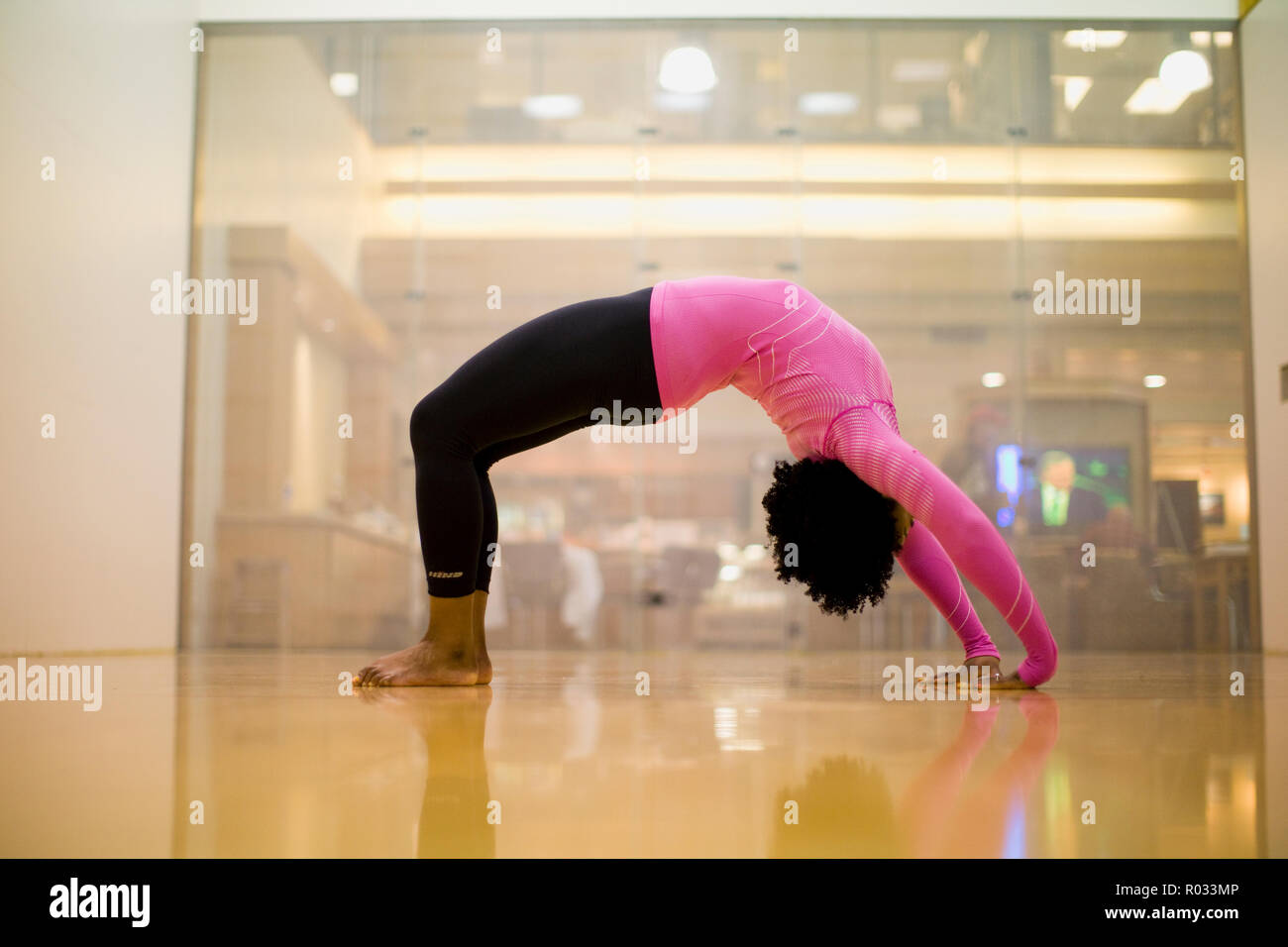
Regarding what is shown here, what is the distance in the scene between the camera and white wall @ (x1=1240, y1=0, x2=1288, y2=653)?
4.21 meters

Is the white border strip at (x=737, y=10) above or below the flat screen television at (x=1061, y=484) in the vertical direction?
above

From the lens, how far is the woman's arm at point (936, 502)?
1.71 m

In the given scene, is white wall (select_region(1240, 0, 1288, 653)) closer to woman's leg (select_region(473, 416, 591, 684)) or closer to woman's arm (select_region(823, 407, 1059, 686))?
woman's arm (select_region(823, 407, 1059, 686))

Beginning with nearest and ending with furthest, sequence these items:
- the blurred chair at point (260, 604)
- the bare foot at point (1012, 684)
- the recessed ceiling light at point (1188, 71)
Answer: the bare foot at point (1012, 684) < the blurred chair at point (260, 604) < the recessed ceiling light at point (1188, 71)

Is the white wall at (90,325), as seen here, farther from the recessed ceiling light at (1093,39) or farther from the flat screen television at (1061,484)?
the recessed ceiling light at (1093,39)

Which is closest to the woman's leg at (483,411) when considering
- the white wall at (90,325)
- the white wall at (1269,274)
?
the white wall at (90,325)

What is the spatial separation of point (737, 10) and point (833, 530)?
3458 millimetres

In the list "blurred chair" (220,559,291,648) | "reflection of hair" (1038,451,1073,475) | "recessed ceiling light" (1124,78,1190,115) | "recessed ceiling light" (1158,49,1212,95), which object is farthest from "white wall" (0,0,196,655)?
"recessed ceiling light" (1158,49,1212,95)

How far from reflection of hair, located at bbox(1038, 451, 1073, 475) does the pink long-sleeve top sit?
110 inches

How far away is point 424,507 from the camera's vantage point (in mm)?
1944

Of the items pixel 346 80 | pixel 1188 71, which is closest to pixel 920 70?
pixel 1188 71

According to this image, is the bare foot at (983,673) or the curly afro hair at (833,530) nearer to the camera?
the curly afro hair at (833,530)

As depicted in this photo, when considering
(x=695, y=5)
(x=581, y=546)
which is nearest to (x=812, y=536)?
(x=581, y=546)

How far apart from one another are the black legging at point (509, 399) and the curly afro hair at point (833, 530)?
295 millimetres
